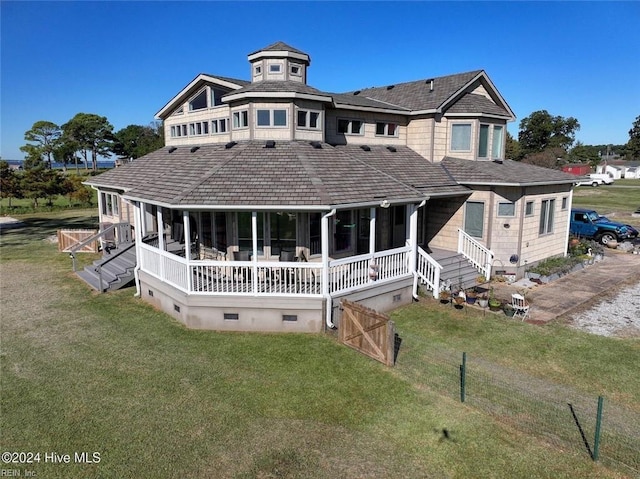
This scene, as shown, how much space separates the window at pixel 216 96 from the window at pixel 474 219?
1164 centimetres

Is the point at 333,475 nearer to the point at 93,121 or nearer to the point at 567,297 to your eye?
the point at 567,297

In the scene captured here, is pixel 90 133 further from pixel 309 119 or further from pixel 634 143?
pixel 634 143

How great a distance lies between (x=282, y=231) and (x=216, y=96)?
27.2ft

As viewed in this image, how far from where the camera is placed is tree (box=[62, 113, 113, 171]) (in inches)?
3920

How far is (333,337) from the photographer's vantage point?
37.8 ft

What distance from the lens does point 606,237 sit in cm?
2433

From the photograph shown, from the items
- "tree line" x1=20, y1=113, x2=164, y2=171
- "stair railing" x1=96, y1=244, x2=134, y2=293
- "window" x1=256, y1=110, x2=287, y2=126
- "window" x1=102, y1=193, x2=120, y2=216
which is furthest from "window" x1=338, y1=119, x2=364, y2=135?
"tree line" x1=20, y1=113, x2=164, y2=171

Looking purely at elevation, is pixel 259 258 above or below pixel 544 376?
above

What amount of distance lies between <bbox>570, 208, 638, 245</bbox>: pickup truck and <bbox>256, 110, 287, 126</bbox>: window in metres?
19.6

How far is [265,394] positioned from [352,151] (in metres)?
11.2

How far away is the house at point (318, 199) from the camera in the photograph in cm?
1206

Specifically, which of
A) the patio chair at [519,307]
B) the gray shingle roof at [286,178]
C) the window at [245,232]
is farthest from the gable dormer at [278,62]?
the patio chair at [519,307]

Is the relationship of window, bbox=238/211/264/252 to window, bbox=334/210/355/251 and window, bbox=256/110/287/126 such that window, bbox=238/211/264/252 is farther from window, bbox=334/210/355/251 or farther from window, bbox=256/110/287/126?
window, bbox=256/110/287/126

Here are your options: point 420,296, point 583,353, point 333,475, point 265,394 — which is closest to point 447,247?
point 420,296
